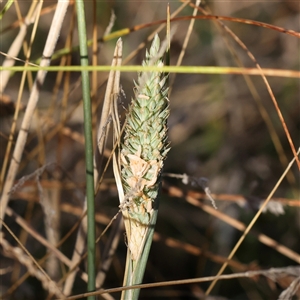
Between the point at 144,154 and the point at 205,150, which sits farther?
the point at 205,150

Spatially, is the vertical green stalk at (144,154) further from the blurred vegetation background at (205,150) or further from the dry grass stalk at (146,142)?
the blurred vegetation background at (205,150)

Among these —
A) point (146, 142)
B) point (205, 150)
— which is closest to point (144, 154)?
point (146, 142)

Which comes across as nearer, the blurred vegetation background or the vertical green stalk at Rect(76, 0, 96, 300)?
the vertical green stalk at Rect(76, 0, 96, 300)

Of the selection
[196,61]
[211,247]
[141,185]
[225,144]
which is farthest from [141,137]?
[196,61]

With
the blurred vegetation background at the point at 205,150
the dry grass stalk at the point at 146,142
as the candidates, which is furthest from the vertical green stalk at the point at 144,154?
the blurred vegetation background at the point at 205,150

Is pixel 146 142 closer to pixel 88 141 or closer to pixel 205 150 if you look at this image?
pixel 88 141

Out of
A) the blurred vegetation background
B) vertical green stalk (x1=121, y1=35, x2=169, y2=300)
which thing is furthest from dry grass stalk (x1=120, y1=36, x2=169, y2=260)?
the blurred vegetation background

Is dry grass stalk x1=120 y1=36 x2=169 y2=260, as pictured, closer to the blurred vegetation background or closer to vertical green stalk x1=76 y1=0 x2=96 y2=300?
vertical green stalk x1=76 y1=0 x2=96 y2=300
